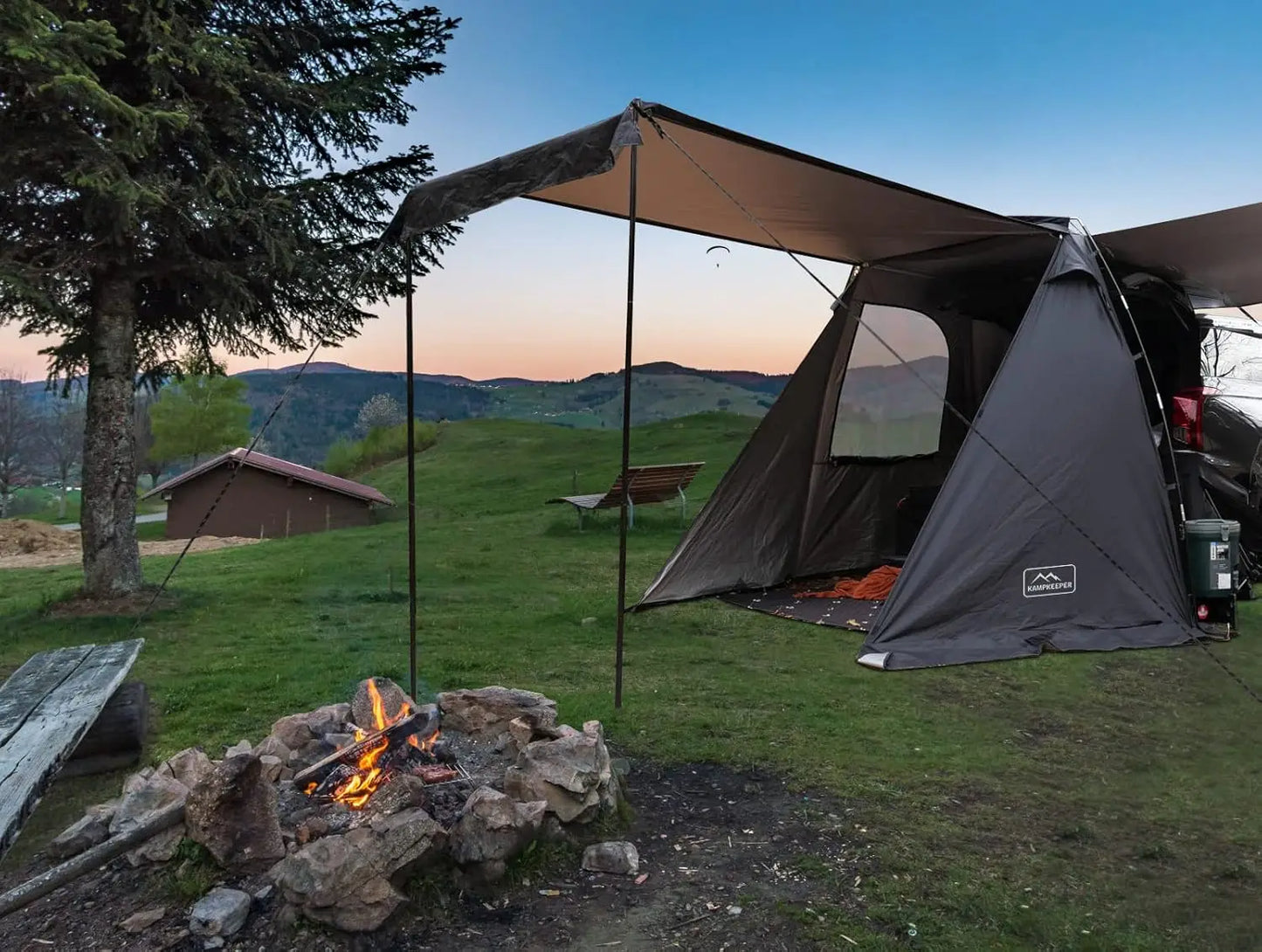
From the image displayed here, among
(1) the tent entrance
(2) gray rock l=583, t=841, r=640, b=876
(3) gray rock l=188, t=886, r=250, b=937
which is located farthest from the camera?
(1) the tent entrance

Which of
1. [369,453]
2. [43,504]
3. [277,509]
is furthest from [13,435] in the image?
[277,509]

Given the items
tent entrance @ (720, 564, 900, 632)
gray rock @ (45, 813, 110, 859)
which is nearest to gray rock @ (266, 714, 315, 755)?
gray rock @ (45, 813, 110, 859)

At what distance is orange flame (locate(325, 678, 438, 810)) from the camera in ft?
9.53

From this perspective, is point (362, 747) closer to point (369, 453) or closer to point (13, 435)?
point (369, 453)

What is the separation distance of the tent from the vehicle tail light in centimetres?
16

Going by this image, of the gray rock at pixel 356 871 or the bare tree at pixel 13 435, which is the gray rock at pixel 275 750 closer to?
the gray rock at pixel 356 871

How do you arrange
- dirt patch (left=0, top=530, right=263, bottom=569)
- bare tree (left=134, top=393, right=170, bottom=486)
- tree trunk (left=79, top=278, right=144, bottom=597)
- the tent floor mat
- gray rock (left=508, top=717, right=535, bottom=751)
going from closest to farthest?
gray rock (left=508, top=717, right=535, bottom=751)
the tent floor mat
tree trunk (left=79, top=278, right=144, bottom=597)
dirt patch (left=0, top=530, right=263, bottom=569)
bare tree (left=134, top=393, right=170, bottom=486)

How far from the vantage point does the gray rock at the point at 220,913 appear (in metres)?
2.36

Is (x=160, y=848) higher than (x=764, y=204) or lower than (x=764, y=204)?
lower

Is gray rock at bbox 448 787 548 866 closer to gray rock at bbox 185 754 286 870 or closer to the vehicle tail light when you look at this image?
gray rock at bbox 185 754 286 870

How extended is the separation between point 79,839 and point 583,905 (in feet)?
5.37

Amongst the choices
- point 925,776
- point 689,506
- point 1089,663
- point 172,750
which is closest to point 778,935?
point 925,776

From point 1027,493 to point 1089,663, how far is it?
4.03ft

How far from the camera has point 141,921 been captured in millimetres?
2430
